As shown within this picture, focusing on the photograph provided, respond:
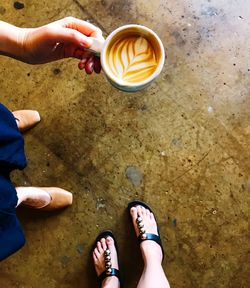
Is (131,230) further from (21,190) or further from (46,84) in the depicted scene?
(46,84)

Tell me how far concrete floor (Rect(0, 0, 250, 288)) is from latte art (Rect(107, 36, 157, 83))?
67cm

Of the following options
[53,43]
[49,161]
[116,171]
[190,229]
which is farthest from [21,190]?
[190,229]

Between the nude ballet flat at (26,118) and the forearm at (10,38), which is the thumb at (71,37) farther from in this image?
the nude ballet flat at (26,118)

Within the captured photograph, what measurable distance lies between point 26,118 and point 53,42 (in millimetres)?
595

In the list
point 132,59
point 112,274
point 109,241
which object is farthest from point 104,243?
point 132,59

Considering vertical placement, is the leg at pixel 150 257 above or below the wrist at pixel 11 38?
below

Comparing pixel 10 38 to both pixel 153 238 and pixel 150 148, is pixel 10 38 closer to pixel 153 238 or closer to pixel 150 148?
pixel 150 148

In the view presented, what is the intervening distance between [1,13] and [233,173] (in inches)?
54.4

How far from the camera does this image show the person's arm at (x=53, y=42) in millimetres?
1209

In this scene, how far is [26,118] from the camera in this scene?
1791 mm

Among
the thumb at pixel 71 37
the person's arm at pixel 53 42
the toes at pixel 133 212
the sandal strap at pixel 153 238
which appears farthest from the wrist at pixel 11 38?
the sandal strap at pixel 153 238

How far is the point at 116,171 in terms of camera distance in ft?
5.87

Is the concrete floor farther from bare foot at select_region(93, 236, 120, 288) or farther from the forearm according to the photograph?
the forearm

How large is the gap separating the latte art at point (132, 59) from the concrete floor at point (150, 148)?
2.21ft
